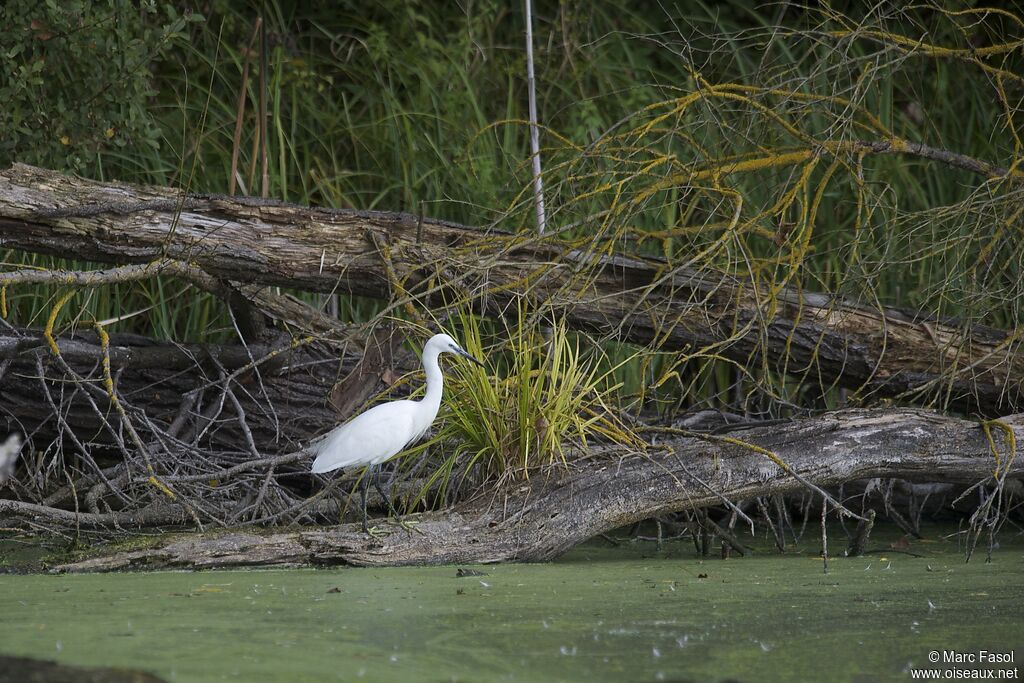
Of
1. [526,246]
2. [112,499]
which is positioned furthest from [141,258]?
[526,246]

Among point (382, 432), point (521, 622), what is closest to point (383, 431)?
point (382, 432)

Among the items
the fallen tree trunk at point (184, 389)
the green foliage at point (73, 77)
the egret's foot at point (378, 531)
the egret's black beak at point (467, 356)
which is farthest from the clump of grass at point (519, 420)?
the green foliage at point (73, 77)

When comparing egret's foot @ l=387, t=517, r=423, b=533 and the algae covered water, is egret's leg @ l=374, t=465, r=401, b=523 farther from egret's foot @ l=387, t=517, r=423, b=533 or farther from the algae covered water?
the algae covered water

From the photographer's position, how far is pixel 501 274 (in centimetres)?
433

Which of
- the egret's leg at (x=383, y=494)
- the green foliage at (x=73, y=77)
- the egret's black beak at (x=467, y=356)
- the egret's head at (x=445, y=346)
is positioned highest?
the green foliage at (x=73, y=77)

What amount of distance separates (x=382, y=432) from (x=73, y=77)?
2416 mm

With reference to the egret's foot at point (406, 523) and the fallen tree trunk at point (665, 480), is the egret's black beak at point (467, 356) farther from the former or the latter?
the egret's foot at point (406, 523)

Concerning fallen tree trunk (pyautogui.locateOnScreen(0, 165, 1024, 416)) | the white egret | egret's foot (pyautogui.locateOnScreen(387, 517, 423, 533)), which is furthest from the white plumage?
fallen tree trunk (pyautogui.locateOnScreen(0, 165, 1024, 416))

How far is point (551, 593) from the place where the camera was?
3.09 metres

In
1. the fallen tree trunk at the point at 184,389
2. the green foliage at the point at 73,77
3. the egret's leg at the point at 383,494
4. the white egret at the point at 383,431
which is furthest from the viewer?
the green foliage at the point at 73,77

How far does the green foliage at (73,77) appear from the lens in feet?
15.5

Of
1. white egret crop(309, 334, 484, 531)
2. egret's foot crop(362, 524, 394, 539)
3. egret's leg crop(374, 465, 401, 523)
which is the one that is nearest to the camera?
egret's foot crop(362, 524, 394, 539)

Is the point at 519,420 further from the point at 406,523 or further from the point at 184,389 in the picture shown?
the point at 184,389

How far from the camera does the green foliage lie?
15.5 ft
